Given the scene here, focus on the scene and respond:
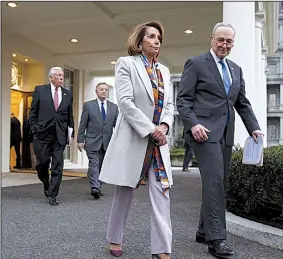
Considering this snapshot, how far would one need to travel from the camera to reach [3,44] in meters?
12.4

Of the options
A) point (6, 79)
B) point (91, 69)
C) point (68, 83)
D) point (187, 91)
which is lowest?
point (187, 91)

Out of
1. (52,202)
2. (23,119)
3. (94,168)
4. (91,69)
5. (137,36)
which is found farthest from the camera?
(91,69)

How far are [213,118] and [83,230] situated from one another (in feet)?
6.26

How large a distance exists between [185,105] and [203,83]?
0.83 feet

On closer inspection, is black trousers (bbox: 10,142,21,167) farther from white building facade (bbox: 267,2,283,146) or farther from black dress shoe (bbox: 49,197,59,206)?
white building facade (bbox: 267,2,283,146)

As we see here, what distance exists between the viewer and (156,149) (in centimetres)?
333

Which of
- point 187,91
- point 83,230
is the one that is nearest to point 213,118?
point 187,91

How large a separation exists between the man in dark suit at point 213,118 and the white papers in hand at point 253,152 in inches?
2.4

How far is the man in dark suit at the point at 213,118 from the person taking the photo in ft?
11.6

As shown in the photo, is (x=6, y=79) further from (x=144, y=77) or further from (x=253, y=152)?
(x=253, y=152)

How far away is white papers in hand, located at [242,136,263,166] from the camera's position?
3.67 m

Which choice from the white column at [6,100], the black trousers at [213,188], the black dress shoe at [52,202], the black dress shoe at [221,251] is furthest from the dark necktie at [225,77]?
the white column at [6,100]

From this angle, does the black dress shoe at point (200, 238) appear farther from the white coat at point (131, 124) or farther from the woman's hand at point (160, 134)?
the woman's hand at point (160, 134)

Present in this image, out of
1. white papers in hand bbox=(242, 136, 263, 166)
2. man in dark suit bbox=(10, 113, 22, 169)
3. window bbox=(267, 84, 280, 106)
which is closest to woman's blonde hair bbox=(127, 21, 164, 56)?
white papers in hand bbox=(242, 136, 263, 166)
